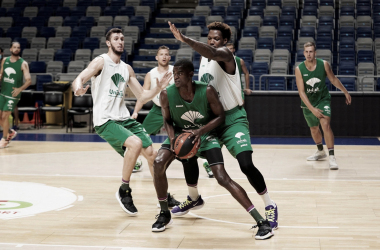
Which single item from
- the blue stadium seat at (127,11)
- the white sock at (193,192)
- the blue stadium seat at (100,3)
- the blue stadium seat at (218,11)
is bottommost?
the white sock at (193,192)

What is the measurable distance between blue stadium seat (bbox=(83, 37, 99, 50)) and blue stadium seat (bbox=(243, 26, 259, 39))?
4787mm

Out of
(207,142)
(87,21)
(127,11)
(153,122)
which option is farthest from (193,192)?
(127,11)

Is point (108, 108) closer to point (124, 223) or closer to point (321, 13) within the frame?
point (124, 223)

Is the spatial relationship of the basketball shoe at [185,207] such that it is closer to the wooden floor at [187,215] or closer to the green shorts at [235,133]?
Result: the wooden floor at [187,215]

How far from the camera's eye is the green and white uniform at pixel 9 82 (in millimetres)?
10008

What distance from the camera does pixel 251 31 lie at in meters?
16.4

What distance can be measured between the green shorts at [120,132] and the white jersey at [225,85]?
1081 mm

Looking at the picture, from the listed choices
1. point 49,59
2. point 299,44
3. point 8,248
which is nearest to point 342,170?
point 8,248

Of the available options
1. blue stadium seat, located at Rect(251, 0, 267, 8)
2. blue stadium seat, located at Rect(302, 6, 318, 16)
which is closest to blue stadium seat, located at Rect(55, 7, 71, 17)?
blue stadium seat, located at Rect(251, 0, 267, 8)

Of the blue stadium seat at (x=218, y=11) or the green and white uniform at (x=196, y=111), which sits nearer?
the green and white uniform at (x=196, y=111)

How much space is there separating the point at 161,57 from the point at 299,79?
2324 millimetres

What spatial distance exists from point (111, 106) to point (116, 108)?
2.3 inches

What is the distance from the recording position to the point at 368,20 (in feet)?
53.5

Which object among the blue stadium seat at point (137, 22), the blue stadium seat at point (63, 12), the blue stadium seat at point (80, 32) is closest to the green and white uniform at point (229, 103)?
the blue stadium seat at point (80, 32)
